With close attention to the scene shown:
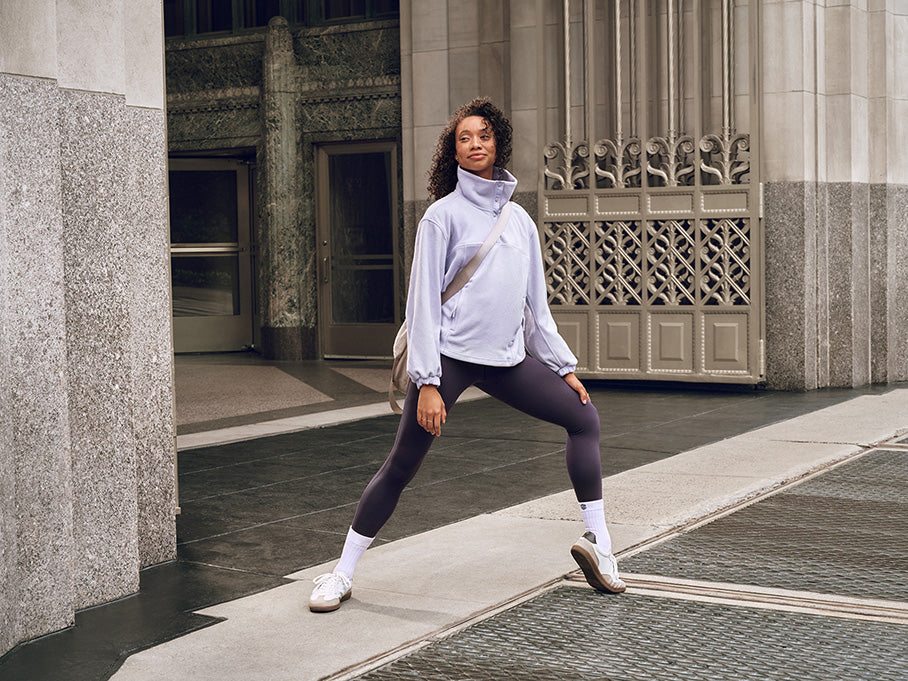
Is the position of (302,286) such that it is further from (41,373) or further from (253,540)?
(41,373)

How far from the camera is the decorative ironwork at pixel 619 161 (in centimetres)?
1247

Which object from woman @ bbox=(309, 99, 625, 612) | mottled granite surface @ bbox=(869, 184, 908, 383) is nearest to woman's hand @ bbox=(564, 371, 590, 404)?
woman @ bbox=(309, 99, 625, 612)

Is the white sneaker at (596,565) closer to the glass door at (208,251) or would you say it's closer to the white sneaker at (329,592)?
the white sneaker at (329,592)

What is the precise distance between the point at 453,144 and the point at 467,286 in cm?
60

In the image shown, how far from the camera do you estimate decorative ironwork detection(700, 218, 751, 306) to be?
12.1 meters

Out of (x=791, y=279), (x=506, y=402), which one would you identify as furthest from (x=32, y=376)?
(x=791, y=279)

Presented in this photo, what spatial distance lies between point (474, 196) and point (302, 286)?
11.8 meters

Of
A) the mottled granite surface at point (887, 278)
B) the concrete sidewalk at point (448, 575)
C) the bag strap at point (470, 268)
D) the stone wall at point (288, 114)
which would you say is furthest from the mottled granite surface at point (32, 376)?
the stone wall at point (288, 114)

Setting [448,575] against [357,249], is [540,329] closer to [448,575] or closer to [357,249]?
[448,575]

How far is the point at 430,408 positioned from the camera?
14.8 ft

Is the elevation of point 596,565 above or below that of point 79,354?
below

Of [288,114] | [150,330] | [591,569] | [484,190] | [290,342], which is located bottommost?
[591,569]

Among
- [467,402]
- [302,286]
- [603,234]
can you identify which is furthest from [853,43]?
[302,286]

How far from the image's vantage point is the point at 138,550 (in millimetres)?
5270
